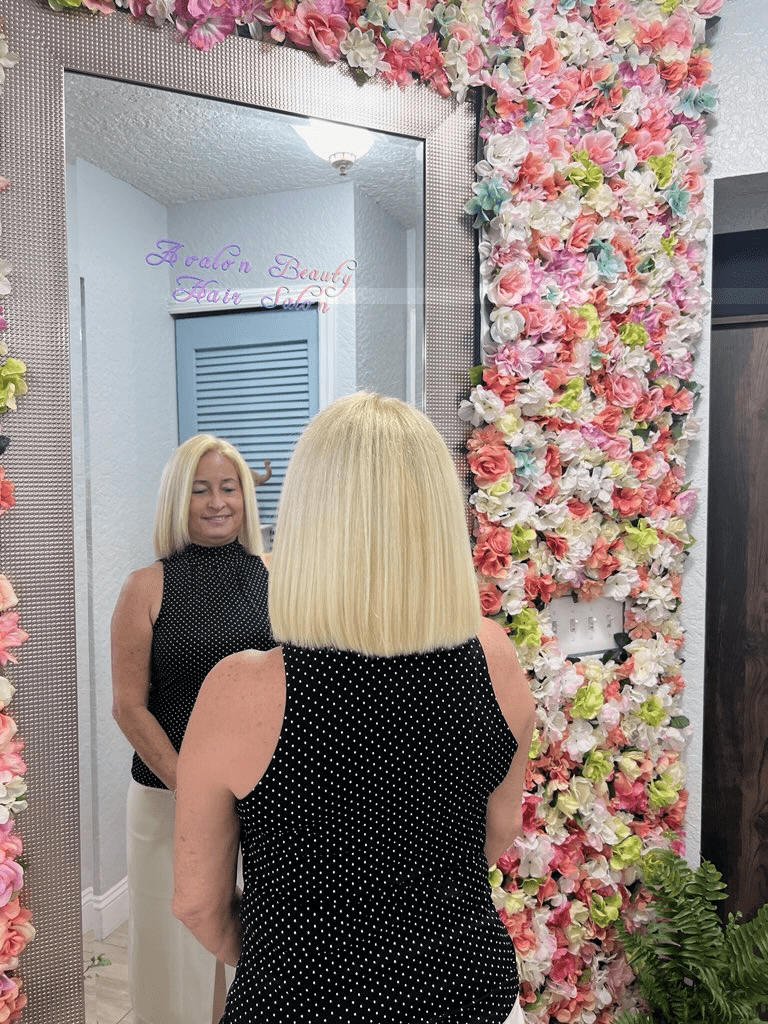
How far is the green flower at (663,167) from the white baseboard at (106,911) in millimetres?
1916

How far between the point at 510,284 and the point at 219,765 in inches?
49.3

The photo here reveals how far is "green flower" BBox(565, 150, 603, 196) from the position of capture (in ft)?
6.08

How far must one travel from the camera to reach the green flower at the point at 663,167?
1.95 metres

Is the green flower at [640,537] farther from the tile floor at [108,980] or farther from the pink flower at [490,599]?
the tile floor at [108,980]

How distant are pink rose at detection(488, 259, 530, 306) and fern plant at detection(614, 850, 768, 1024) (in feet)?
4.52

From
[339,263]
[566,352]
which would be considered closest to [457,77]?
[339,263]

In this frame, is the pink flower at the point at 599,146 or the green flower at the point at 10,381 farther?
the pink flower at the point at 599,146

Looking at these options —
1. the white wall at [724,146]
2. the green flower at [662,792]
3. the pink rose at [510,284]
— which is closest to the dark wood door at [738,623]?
the white wall at [724,146]

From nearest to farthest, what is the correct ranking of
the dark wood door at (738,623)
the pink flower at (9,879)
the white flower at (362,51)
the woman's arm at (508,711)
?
1. the woman's arm at (508,711)
2. the pink flower at (9,879)
3. the white flower at (362,51)
4. the dark wood door at (738,623)

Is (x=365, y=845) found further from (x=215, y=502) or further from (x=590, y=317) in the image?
(x=590, y=317)

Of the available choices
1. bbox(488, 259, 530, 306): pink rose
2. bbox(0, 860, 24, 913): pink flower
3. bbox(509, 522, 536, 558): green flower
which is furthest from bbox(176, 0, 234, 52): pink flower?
bbox(0, 860, 24, 913): pink flower

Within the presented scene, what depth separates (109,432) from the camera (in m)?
1.47

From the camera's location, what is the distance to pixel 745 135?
2.04m

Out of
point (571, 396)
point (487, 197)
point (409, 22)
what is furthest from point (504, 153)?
point (571, 396)
